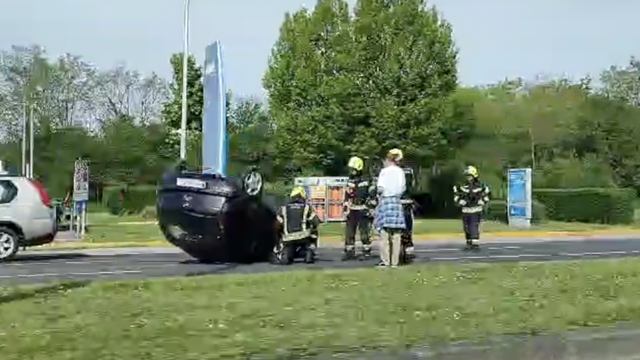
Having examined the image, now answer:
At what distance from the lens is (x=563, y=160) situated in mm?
54156

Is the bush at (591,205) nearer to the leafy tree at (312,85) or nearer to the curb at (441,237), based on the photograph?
the curb at (441,237)

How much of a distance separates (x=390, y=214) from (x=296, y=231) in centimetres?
302

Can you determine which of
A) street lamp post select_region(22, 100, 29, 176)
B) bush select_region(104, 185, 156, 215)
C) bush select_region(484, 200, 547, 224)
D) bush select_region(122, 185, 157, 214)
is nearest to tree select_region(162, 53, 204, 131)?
street lamp post select_region(22, 100, 29, 176)

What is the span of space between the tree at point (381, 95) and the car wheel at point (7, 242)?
26575 millimetres

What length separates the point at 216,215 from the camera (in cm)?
1560

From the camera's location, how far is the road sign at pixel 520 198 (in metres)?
32.7

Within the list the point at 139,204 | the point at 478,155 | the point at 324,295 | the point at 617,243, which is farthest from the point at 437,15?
the point at 324,295

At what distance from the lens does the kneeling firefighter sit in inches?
652

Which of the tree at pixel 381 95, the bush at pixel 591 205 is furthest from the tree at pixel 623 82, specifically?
the bush at pixel 591 205

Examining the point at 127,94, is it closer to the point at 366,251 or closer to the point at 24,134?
the point at 24,134

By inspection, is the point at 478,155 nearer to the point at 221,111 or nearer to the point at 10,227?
the point at 221,111

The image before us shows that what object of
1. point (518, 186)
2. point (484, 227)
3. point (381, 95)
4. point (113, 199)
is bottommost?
point (484, 227)

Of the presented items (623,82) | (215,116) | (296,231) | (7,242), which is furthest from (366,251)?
(623,82)

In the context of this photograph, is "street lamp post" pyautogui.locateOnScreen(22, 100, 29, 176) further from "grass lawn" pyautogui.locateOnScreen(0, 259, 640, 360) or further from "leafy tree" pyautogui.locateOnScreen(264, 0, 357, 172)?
"grass lawn" pyautogui.locateOnScreen(0, 259, 640, 360)
